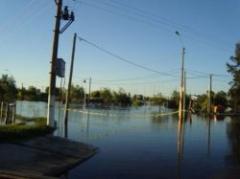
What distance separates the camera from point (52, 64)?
891 inches

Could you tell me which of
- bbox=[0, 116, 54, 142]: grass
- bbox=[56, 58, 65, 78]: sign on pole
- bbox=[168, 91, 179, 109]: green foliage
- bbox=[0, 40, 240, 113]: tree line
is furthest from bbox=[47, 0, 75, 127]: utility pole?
bbox=[168, 91, 179, 109]: green foliage

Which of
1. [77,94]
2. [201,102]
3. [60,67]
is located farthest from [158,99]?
[60,67]

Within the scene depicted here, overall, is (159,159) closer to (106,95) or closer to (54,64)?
(54,64)

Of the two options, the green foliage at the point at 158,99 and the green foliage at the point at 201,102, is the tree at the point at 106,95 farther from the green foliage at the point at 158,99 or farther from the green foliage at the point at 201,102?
the green foliage at the point at 201,102

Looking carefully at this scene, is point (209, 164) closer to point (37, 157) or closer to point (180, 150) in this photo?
point (180, 150)

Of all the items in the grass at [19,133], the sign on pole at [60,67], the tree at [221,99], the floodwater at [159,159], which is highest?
the tree at [221,99]

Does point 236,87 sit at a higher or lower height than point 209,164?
higher

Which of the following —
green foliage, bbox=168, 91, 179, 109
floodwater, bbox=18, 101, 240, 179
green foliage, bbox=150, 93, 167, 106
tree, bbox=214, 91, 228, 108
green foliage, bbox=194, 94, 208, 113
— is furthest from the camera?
green foliage, bbox=150, 93, 167, 106

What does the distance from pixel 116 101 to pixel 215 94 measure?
5185 centimetres

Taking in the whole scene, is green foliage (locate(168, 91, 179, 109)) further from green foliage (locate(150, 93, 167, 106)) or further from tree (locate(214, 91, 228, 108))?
tree (locate(214, 91, 228, 108))

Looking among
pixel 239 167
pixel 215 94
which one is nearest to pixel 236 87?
pixel 215 94

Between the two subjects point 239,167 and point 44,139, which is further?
point 44,139

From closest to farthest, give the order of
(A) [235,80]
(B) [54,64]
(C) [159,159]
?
(C) [159,159] < (B) [54,64] < (A) [235,80]

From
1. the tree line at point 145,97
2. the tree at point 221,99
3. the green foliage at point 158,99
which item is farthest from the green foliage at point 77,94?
the tree at point 221,99
